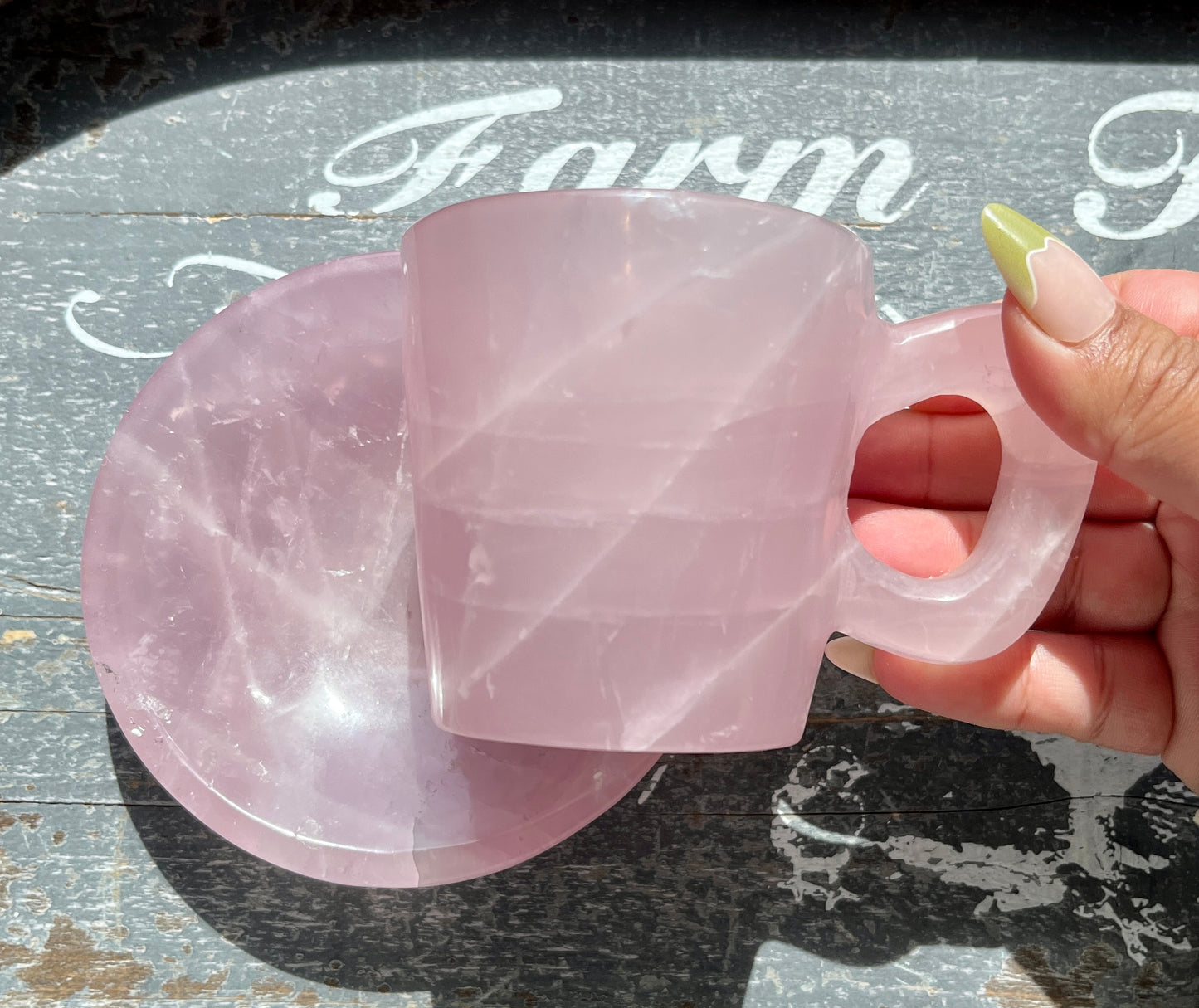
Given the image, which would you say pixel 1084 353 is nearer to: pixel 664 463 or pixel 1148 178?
pixel 664 463

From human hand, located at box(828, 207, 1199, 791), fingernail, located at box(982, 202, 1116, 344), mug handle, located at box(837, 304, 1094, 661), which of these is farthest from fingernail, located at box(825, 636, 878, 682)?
fingernail, located at box(982, 202, 1116, 344)

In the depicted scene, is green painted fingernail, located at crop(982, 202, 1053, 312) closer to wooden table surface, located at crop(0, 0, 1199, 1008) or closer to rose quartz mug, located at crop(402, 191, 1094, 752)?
rose quartz mug, located at crop(402, 191, 1094, 752)

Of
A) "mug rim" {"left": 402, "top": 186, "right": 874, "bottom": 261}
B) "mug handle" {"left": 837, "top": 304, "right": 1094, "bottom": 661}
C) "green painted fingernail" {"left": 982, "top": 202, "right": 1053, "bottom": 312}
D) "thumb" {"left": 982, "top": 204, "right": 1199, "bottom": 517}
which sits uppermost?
"mug rim" {"left": 402, "top": 186, "right": 874, "bottom": 261}

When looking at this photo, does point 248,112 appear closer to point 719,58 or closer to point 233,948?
point 719,58

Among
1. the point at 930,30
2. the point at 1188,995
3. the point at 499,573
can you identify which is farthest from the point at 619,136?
the point at 1188,995

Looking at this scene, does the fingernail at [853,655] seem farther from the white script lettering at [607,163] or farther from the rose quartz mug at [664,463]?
the white script lettering at [607,163]
